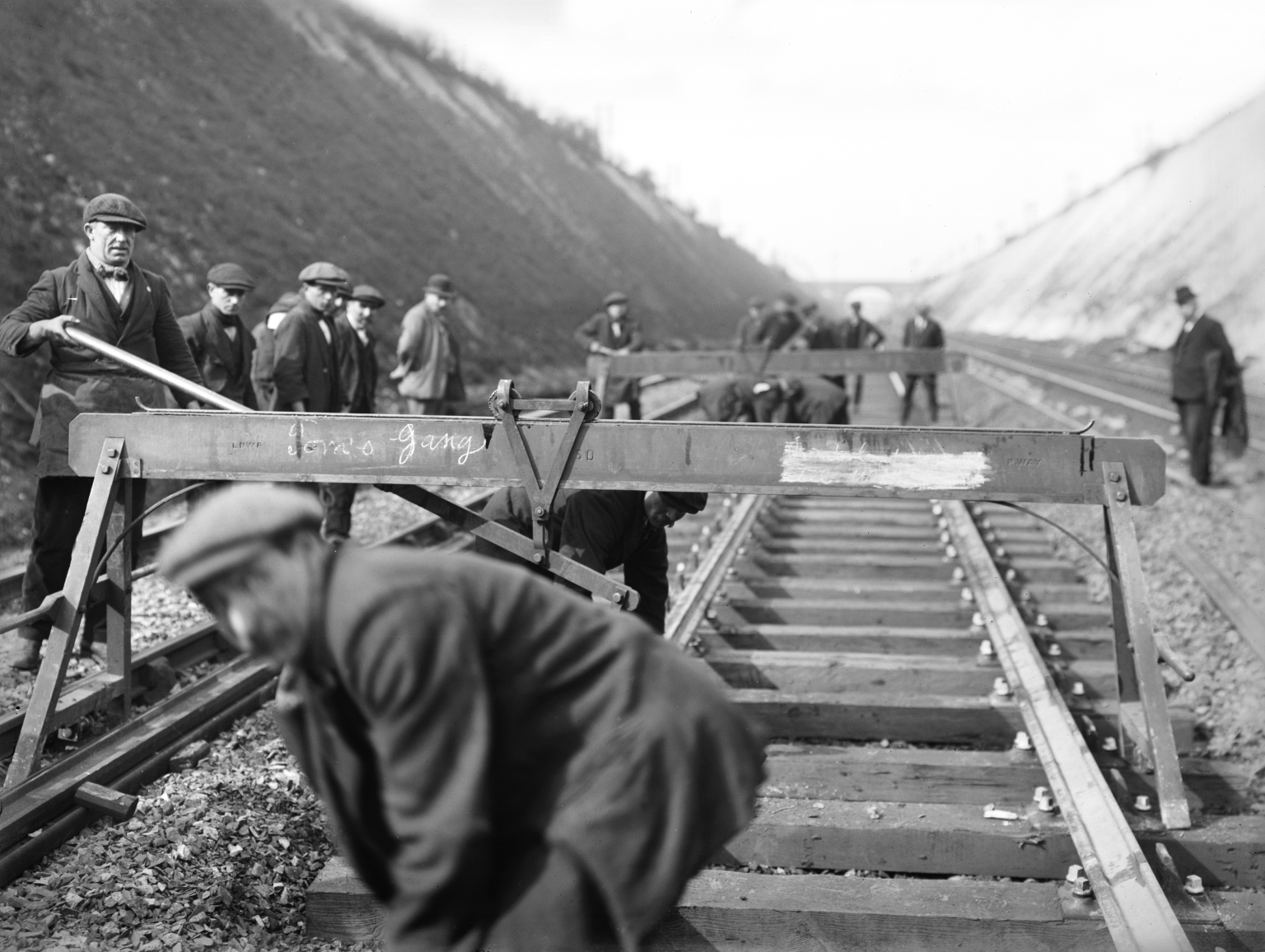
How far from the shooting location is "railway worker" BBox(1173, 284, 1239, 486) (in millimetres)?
11305

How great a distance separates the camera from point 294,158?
22.3 meters

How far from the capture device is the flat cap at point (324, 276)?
808cm

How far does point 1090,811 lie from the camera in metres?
4.08

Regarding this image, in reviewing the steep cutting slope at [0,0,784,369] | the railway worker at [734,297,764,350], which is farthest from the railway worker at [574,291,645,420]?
the steep cutting slope at [0,0,784,369]

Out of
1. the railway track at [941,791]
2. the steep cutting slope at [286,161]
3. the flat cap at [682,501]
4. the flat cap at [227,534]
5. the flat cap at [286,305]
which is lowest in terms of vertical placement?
the railway track at [941,791]

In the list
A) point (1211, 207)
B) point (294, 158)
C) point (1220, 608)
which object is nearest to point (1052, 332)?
point (1211, 207)

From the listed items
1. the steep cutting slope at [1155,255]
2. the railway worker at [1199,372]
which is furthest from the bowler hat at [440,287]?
the steep cutting slope at [1155,255]

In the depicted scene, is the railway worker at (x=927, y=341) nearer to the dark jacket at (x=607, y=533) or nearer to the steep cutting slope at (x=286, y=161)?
the steep cutting slope at (x=286, y=161)

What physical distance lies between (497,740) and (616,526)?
2.67m

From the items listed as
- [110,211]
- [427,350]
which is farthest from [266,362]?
[110,211]

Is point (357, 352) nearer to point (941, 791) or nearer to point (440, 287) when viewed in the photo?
point (440, 287)

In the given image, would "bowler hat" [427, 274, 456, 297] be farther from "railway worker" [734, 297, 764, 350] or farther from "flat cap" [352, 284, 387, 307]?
"railway worker" [734, 297, 764, 350]

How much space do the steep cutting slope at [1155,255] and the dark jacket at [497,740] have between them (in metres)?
35.4

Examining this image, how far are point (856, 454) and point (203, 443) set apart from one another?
2.36 metres
